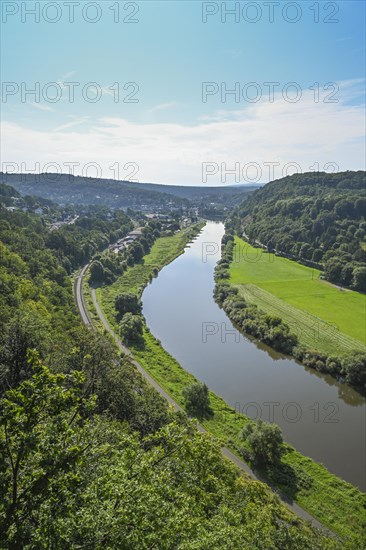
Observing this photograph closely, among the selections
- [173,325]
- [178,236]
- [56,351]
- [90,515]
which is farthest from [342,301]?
[178,236]

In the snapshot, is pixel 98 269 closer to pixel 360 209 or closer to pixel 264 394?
pixel 264 394

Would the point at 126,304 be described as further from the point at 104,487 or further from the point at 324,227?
the point at 324,227

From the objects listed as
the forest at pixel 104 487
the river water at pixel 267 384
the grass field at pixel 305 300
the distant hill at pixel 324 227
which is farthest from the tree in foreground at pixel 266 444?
the distant hill at pixel 324 227

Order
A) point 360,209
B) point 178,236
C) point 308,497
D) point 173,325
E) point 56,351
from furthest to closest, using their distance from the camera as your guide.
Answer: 1. point 178,236
2. point 360,209
3. point 173,325
4. point 56,351
5. point 308,497

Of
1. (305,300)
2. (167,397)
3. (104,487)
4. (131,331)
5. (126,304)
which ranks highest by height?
(104,487)

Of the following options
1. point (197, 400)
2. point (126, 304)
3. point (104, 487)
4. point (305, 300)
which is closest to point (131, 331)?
point (126, 304)

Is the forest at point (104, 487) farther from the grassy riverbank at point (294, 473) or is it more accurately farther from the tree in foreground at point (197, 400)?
the tree in foreground at point (197, 400)
